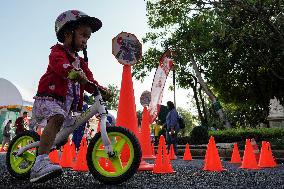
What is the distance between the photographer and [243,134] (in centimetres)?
2020

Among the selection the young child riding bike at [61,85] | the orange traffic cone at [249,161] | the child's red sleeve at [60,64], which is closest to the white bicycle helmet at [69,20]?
the young child riding bike at [61,85]

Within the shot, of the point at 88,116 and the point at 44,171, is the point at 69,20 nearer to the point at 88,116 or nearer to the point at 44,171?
the point at 88,116

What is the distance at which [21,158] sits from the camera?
4.89 m

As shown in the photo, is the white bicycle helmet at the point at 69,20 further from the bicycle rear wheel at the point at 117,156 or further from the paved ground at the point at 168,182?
the paved ground at the point at 168,182

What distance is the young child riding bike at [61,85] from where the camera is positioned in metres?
3.77

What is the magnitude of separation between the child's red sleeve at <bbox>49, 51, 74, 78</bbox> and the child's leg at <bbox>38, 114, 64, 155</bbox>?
1.48 feet

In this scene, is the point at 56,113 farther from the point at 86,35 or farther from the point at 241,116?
the point at 241,116

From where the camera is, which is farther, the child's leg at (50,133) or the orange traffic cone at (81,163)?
the orange traffic cone at (81,163)

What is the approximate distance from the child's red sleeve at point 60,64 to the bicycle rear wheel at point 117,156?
741 millimetres

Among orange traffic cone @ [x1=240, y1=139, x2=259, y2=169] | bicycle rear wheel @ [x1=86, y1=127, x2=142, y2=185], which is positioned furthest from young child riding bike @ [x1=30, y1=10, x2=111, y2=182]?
orange traffic cone @ [x1=240, y1=139, x2=259, y2=169]

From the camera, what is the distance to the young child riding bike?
12.4ft

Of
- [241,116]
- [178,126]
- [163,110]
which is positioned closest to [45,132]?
[178,126]

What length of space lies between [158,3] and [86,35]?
34.9 feet

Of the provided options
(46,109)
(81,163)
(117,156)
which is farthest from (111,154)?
(81,163)
